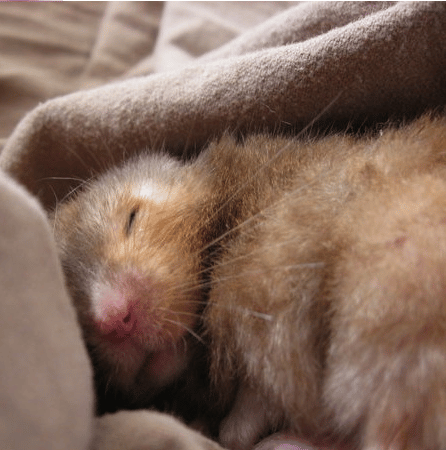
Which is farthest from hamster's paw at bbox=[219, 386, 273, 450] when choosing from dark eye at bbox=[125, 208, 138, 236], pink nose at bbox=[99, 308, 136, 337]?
dark eye at bbox=[125, 208, 138, 236]

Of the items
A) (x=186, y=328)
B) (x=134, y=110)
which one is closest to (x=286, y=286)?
(x=186, y=328)

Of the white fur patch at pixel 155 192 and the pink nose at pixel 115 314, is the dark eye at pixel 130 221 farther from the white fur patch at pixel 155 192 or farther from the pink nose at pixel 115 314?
the pink nose at pixel 115 314

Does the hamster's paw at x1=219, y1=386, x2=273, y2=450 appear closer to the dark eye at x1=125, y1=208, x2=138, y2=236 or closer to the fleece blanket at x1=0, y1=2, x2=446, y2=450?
the fleece blanket at x1=0, y1=2, x2=446, y2=450

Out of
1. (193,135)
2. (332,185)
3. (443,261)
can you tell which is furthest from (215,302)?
(193,135)

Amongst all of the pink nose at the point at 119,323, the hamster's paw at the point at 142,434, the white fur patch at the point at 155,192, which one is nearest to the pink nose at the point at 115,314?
the pink nose at the point at 119,323

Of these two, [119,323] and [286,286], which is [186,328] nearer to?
[119,323]

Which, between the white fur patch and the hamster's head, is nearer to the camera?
the hamster's head
